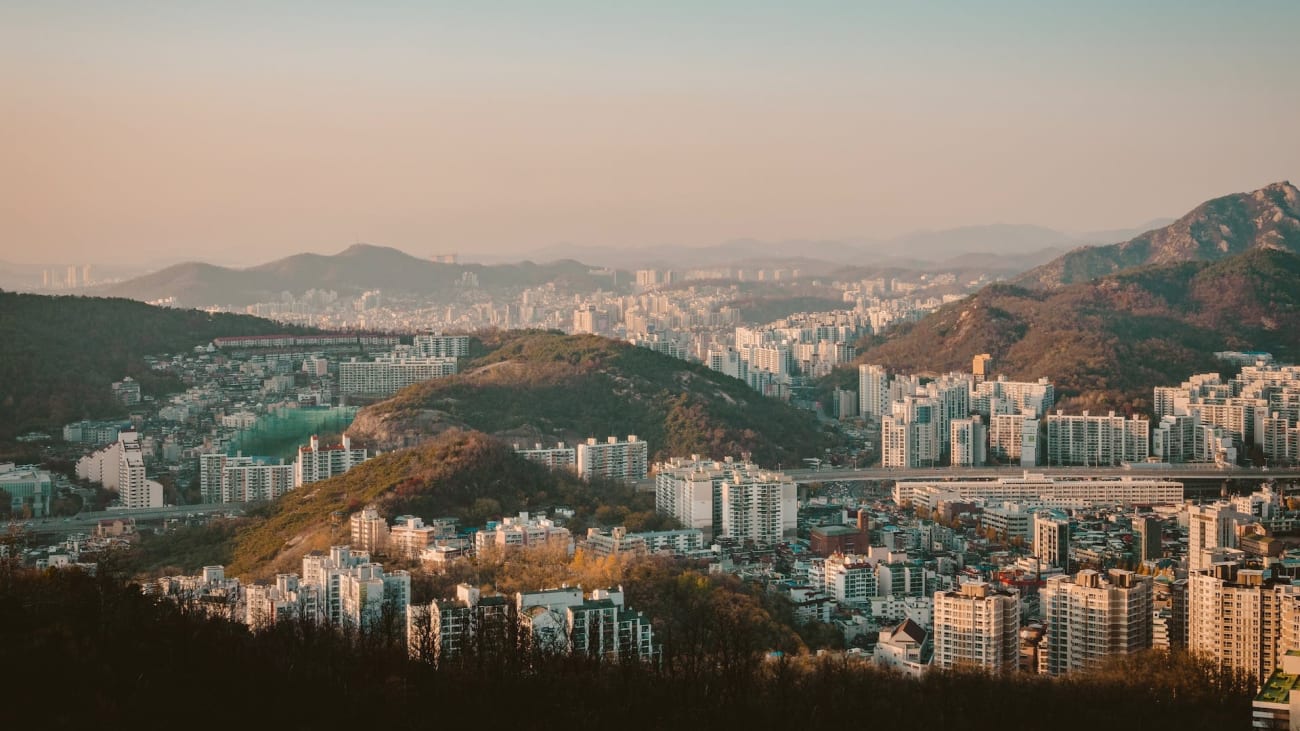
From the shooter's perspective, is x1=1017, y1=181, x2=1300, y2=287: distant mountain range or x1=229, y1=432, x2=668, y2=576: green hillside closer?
x1=229, y1=432, x2=668, y2=576: green hillside

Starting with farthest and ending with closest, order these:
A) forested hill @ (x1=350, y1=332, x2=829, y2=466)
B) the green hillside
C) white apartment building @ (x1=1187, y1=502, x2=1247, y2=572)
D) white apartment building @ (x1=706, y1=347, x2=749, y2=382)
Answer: white apartment building @ (x1=706, y1=347, x2=749, y2=382), forested hill @ (x1=350, y1=332, x2=829, y2=466), white apartment building @ (x1=1187, y1=502, x2=1247, y2=572), the green hillside

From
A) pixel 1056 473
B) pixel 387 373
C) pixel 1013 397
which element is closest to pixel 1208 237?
pixel 1013 397

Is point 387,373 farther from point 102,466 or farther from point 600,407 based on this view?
point 102,466

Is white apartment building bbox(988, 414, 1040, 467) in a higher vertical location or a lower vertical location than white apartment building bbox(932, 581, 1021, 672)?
higher

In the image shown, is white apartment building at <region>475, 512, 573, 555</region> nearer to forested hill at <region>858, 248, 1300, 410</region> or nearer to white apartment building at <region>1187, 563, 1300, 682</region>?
white apartment building at <region>1187, 563, 1300, 682</region>

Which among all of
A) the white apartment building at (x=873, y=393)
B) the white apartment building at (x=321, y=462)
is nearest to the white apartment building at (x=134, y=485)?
the white apartment building at (x=321, y=462)

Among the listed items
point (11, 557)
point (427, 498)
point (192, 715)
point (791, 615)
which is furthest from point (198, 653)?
point (427, 498)

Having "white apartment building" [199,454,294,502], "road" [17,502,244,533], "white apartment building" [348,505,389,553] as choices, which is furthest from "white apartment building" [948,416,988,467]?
"white apartment building" [348,505,389,553]
